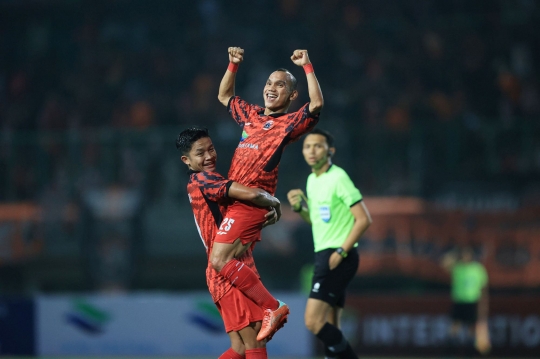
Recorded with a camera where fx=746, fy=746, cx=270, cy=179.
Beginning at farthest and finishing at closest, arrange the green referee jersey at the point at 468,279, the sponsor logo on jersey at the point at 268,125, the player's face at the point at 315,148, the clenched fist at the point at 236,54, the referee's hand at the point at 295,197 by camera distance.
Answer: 1. the green referee jersey at the point at 468,279
2. the player's face at the point at 315,148
3. the referee's hand at the point at 295,197
4. the clenched fist at the point at 236,54
5. the sponsor logo on jersey at the point at 268,125

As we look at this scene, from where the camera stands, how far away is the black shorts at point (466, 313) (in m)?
10.5

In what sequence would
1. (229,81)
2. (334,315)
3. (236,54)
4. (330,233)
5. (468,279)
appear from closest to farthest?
(236,54)
(229,81)
(330,233)
(334,315)
(468,279)

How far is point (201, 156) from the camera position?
214 inches

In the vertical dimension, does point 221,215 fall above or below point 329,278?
above

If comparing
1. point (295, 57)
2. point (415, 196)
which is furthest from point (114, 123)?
point (295, 57)

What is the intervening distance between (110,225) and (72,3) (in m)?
6.52

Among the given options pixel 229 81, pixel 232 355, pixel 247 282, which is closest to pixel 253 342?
pixel 232 355

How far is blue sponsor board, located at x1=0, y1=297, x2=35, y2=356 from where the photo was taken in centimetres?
1077

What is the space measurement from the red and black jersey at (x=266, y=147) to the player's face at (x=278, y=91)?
104mm

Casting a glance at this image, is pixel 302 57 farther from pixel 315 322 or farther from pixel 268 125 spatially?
pixel 315 322

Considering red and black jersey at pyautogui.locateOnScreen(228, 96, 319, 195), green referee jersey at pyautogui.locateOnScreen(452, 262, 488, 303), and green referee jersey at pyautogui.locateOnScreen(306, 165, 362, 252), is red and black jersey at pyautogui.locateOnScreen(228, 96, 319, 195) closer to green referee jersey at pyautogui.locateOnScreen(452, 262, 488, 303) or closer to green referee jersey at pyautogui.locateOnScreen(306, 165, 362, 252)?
green referee jersey at pyautogui.locateOnScreen(306, 165, 362, 252)

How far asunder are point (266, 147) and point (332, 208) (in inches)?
61.3

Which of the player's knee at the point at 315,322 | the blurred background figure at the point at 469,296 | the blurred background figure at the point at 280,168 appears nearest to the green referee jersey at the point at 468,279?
the blurred background figure at the point at 469,296

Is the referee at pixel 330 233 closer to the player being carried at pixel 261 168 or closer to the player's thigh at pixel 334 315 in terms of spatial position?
the player's thigh at pixel 334 315
